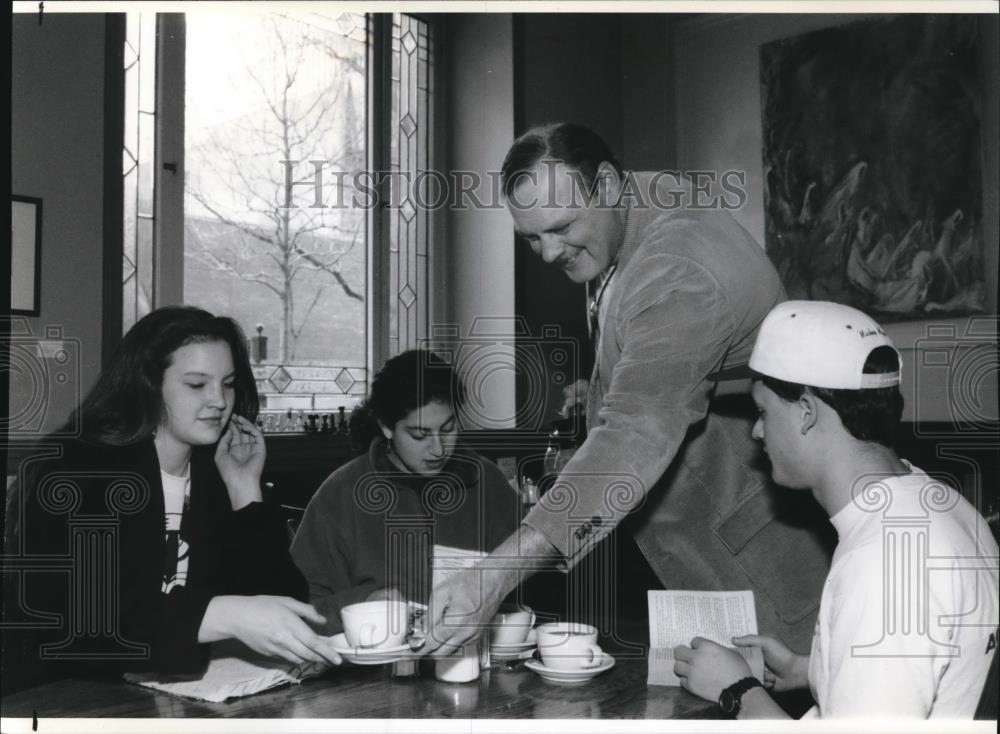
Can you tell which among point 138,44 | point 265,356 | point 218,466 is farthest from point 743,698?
point 138,44

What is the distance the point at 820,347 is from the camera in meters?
1.36

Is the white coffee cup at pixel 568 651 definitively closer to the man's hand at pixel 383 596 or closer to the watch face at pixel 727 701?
the watch face at pixel 727 701

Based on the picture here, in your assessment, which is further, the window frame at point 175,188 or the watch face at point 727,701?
the window frame at point 175,188

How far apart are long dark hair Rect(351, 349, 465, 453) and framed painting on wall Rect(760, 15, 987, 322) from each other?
1501 mm

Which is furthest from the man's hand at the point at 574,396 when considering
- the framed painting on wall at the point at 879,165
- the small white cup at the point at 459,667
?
the small white cup at the point at 459,667

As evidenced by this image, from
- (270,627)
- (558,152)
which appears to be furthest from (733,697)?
(558,152)

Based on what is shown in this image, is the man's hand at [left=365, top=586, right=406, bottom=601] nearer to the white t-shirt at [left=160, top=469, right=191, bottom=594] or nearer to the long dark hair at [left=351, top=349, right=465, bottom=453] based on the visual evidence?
the white t-shirt at [left=160, top=469, right=191, bottom=594]

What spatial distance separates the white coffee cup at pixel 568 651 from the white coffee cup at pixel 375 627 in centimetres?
22

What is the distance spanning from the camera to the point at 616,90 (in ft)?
10.0

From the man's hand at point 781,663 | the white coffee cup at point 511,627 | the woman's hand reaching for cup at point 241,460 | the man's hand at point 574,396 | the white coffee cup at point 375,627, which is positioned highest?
the man's hand at point 574,396

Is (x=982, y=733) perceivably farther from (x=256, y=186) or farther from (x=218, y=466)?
(x=256, y=186)

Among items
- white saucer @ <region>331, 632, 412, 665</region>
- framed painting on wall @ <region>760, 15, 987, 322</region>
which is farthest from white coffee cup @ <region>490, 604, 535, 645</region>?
framed painting on wall @ <region>760, 15, 987, 322</region>

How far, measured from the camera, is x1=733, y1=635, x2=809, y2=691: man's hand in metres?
1.47

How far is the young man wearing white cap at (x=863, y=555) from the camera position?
1.14m
